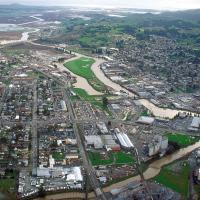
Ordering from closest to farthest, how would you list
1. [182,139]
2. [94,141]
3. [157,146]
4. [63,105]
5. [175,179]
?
[175,179], [157,146], [94,141], [182,139], [63,105]

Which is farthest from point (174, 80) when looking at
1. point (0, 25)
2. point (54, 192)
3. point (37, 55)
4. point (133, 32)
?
point (0, 25)

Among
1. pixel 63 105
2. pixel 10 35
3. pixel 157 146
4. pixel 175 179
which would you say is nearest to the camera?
pixel 175 179

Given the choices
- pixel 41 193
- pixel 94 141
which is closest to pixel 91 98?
pixel 94 141

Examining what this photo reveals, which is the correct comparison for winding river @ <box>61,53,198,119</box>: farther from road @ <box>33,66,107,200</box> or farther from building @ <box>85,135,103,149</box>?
building @ <box>85,135,103,149</box>

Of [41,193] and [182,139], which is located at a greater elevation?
[41,193]

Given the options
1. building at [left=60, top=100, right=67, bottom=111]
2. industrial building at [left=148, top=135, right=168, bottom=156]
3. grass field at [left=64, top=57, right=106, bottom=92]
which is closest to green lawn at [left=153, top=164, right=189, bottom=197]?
industrial building at [left=148, top=135, right=168, bottom=156]

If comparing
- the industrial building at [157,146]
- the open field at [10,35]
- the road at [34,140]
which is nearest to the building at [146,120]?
the industrial building at [157,146]

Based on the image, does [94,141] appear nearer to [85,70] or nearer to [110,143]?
[110,143]
